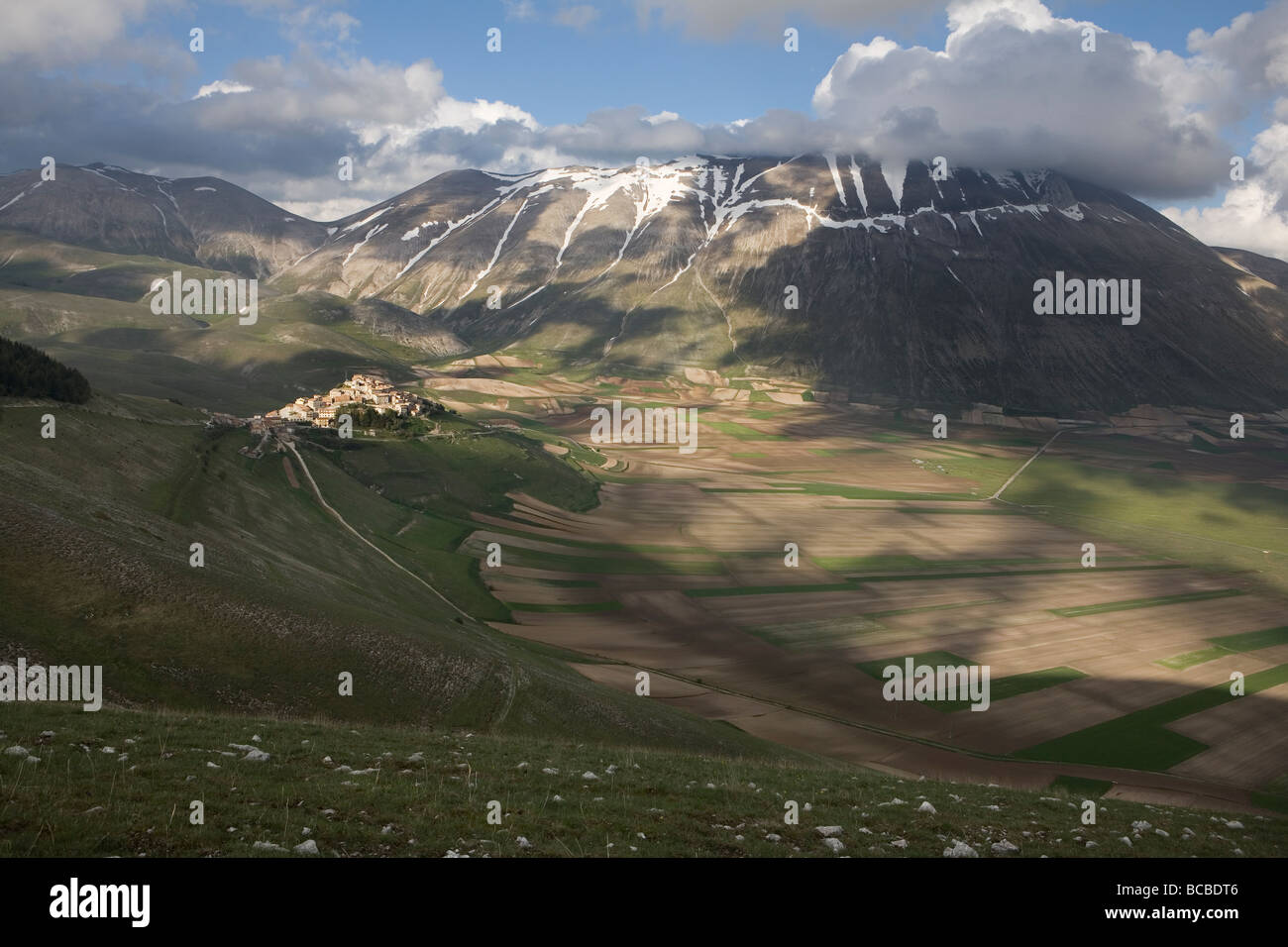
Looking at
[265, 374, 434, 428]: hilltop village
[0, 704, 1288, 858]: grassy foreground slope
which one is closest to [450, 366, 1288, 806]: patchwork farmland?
[0, 704, 1288, 858]: grassy foreground slope

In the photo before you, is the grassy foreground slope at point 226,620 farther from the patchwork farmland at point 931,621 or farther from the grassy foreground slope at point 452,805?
the patchwork farmland at point 931,621

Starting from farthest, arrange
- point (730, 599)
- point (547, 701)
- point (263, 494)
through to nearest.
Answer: point (730, 599)
point (263, 494)
point (547, 701)

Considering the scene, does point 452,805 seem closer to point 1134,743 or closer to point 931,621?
point 1134,743

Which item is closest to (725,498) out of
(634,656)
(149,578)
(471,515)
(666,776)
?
(471,515)

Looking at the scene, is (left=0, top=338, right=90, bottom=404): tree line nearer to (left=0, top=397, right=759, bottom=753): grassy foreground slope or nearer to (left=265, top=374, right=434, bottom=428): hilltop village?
(left=0, top=397, right=759, bottom=753): grassy foreground slope
